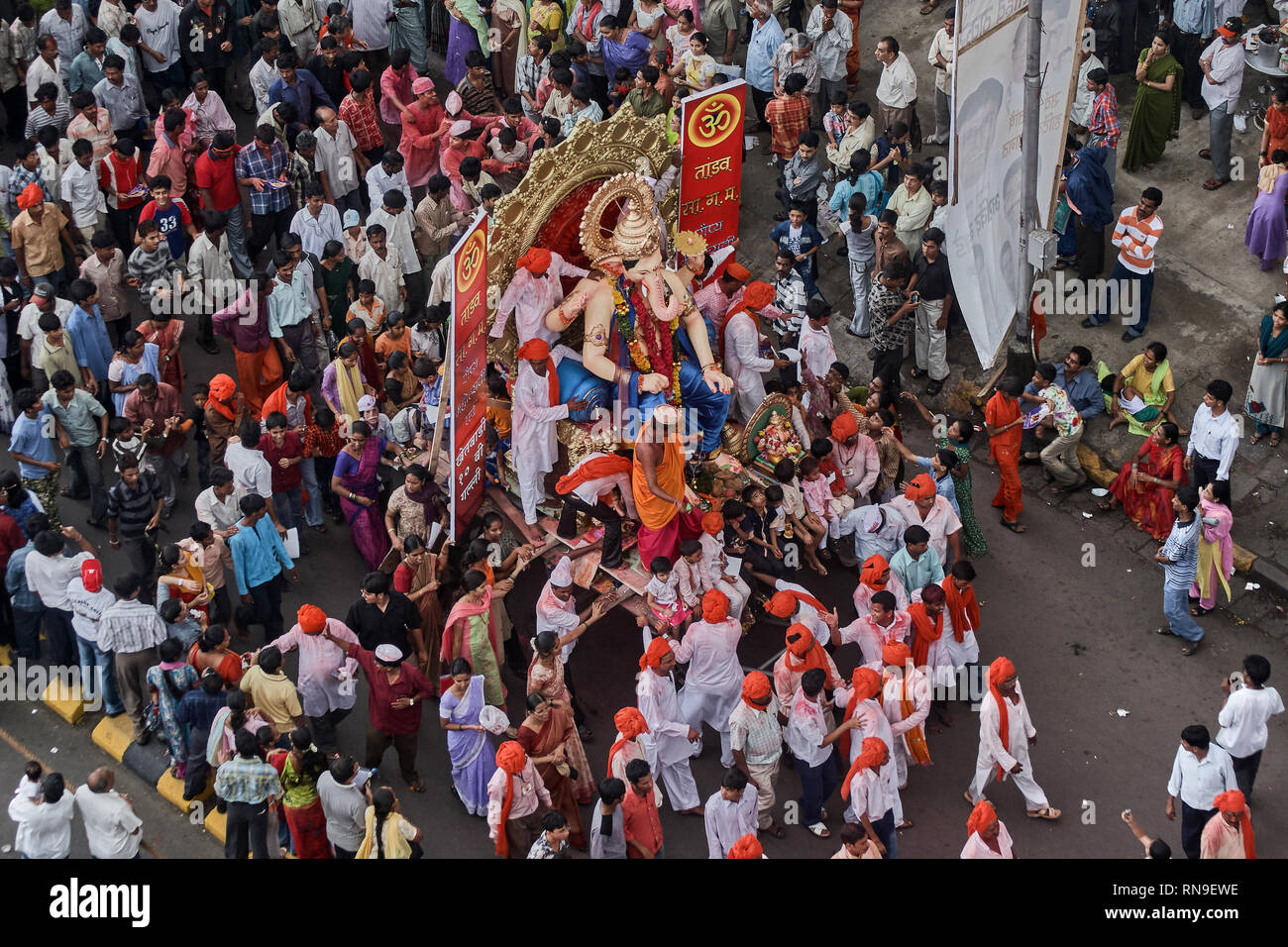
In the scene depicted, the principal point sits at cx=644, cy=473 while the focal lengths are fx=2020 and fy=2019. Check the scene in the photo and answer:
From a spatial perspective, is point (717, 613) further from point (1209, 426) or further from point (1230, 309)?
point (1230, 309)

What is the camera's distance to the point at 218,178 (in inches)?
734

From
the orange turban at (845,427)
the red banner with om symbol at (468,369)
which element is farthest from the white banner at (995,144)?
the red banner with om symbol at (468,369)

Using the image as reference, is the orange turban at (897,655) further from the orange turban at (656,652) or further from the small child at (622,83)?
the small child at (622,83)

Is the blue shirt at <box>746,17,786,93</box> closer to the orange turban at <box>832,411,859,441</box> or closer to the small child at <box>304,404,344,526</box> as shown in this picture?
the orange turban at <box>832,411,859,441</box>

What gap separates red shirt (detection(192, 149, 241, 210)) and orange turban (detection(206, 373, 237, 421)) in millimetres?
2606

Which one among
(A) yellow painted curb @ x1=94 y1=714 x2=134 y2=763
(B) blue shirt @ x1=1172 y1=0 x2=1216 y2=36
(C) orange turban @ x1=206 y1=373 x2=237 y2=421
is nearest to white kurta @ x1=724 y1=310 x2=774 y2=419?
(C) orange turban @ x1=206 y1=373 x2=237 y2=421

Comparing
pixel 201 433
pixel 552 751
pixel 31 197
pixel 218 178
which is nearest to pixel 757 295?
pixel 552 751

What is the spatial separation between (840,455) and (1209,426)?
309 cm

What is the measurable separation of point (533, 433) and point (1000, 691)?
425 centimetres

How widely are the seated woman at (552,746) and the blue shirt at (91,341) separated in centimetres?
568

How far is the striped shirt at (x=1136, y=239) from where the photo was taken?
59.6ft

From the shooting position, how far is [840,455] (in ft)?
54.7

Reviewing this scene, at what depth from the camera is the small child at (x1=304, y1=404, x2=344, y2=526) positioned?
1645cm

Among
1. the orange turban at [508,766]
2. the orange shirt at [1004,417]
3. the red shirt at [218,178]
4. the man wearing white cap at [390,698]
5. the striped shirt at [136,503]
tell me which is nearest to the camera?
the orange turban at [508,766]
